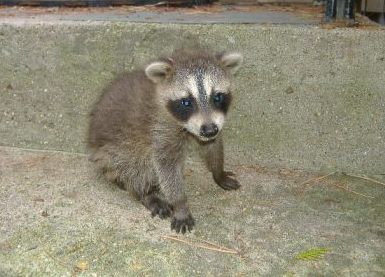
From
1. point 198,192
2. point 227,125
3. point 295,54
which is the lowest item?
point 198,192

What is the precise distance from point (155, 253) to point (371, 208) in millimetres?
1490

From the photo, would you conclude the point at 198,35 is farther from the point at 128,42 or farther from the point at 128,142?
the point at 128,142

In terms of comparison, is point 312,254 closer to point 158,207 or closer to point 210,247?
point 210,247

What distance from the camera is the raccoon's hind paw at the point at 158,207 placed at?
3775 mm

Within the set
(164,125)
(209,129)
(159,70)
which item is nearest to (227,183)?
(164,125)

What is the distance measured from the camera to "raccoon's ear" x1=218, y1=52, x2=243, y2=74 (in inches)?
146

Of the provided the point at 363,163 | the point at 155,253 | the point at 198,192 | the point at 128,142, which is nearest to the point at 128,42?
the point at 128,142

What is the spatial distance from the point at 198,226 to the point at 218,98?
819 millimetres

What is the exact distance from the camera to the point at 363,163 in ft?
13.9

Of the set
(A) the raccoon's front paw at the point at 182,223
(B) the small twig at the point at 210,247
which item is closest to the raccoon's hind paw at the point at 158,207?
(A) the raccoon's front paw at the point at 182,223

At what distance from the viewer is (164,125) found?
370 cm

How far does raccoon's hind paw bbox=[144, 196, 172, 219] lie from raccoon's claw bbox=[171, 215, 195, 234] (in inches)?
6.2

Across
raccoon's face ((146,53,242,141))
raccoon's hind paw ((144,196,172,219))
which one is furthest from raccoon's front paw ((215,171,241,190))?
raccoon's face ((146,53,242,141))

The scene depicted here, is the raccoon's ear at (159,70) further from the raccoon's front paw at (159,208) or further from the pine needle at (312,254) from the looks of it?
the pine needle at (312,254)
